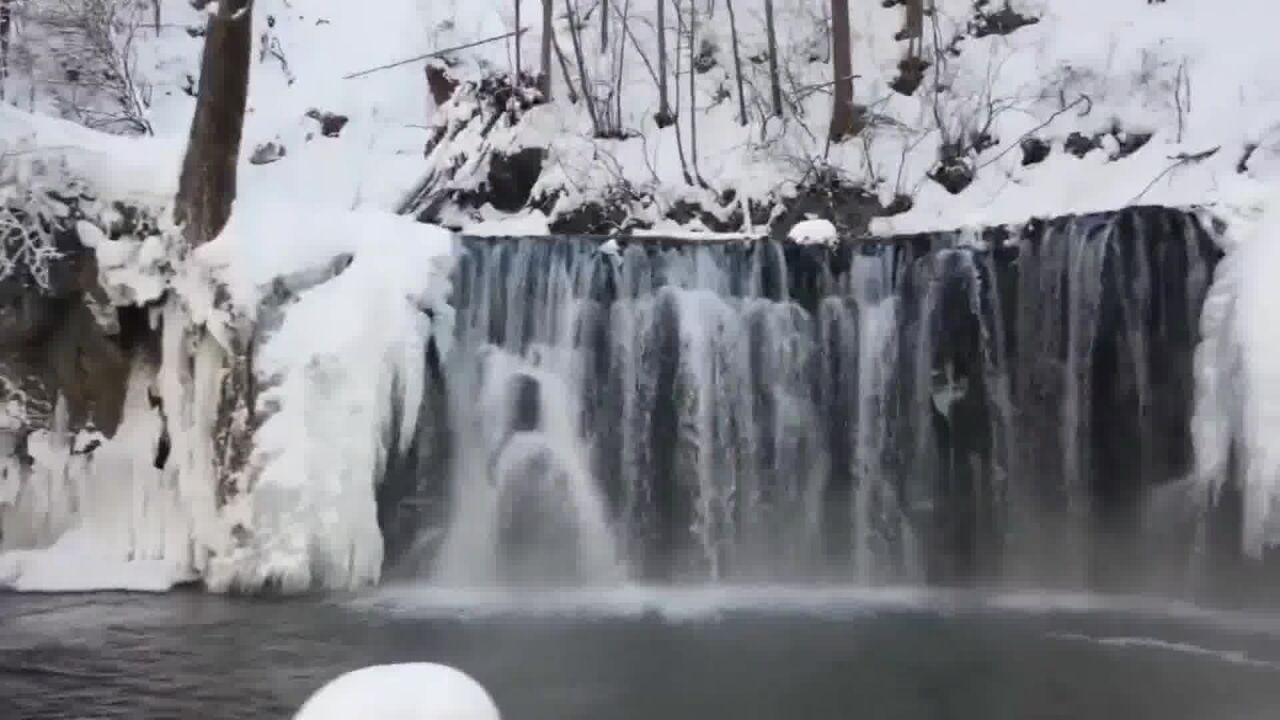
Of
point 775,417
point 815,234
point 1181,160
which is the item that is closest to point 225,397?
point 775,417

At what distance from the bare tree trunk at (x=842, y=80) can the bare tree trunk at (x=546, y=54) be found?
2.71m

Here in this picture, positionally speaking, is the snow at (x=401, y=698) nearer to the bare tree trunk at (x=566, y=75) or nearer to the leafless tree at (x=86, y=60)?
the bare tree trunk at (x=566, y=75)

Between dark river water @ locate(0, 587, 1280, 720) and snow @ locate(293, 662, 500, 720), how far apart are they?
8.30ft

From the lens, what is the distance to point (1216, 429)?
6336 millimetres

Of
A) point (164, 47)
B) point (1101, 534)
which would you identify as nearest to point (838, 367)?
point (1101, 534)

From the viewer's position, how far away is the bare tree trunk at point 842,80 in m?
10.6

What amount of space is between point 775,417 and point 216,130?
3.83 meters

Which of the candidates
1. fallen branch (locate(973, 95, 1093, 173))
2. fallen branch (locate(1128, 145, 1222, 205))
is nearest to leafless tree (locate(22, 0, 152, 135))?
fallen branch (locate(973, 95, 1093, 173))

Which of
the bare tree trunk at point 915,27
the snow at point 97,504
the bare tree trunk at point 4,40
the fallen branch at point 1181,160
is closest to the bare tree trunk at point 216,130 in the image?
the snow at point 97,504

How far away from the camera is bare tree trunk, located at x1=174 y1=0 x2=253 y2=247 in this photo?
693 cm

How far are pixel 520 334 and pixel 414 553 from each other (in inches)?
57.2

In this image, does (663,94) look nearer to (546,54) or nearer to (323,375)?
(546,54)

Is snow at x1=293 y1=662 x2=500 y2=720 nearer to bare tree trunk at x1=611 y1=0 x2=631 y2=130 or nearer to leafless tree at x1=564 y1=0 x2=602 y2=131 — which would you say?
leafless tree at x1=564 y1=0 x2=602 y2=131

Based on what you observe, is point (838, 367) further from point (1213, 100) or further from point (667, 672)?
point (1213, 100)
